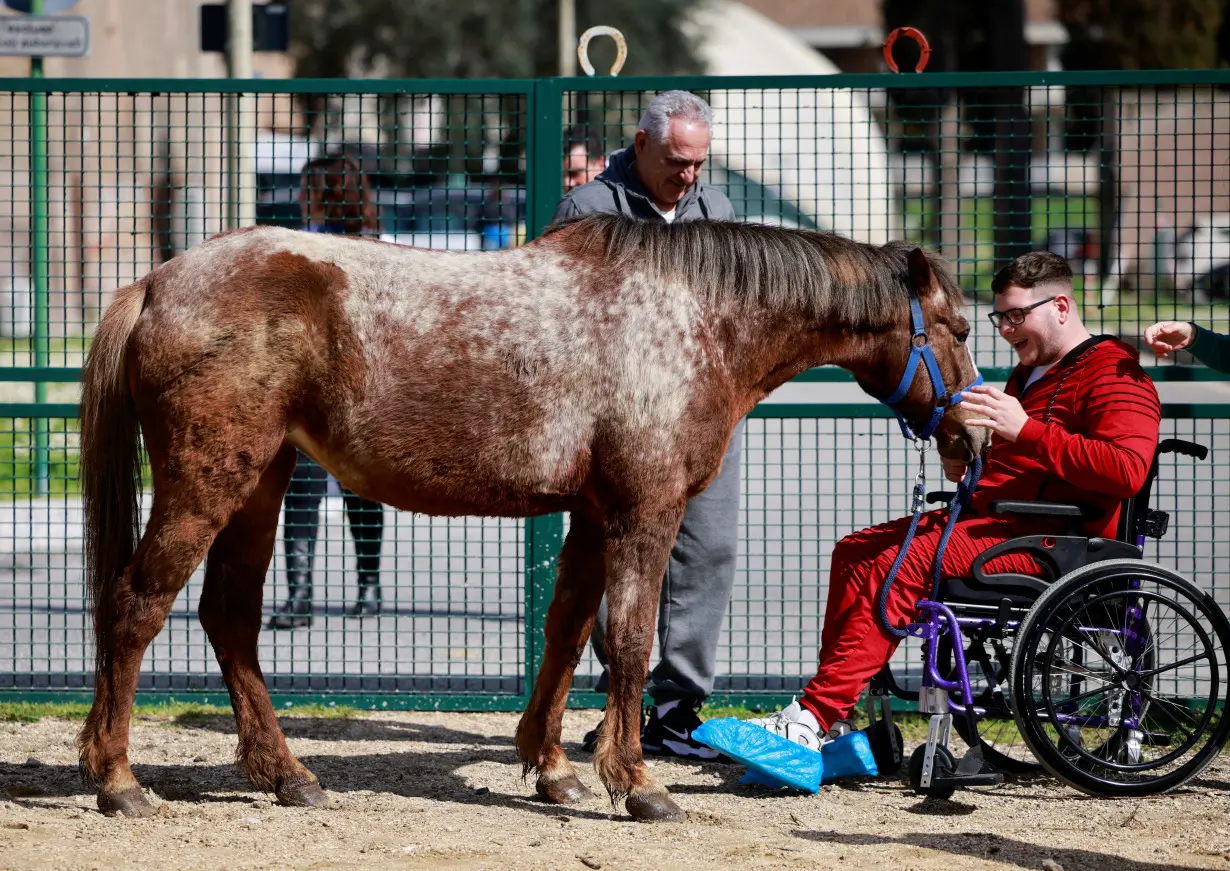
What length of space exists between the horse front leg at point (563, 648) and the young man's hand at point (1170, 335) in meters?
1.88

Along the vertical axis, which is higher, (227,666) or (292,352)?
(292,352)

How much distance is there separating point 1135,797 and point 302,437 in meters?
2.75

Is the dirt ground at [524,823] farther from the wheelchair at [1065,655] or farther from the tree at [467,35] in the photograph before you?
the tree at [467,35]

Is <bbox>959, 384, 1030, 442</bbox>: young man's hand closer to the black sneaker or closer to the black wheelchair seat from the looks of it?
the black wheelchair seat

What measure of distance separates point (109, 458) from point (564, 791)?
1.69 meters

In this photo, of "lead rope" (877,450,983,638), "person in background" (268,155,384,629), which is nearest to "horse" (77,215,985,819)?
"lead rope" (877,450,983,638)

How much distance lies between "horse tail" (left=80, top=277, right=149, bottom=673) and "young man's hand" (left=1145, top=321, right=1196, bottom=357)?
3.10m

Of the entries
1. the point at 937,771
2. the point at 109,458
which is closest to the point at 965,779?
the point at 937,771

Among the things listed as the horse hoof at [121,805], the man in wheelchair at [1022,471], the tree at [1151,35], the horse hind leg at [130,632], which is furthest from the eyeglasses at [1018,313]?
the tree at [1151,35]

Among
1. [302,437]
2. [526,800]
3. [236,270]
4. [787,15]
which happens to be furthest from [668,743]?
A: [787,15]

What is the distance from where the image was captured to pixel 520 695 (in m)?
6.14

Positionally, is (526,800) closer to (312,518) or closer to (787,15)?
(312,518)

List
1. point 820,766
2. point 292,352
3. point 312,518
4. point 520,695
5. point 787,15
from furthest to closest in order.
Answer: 1. point 787,15
2. point 312,518
3. point 520,695
4. point 820,766
5. point 292,352

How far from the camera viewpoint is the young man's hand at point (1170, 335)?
4.92 m
